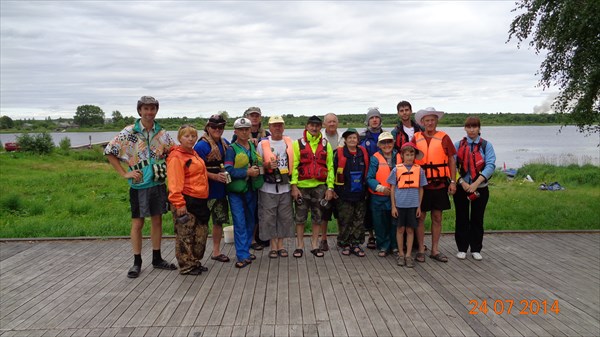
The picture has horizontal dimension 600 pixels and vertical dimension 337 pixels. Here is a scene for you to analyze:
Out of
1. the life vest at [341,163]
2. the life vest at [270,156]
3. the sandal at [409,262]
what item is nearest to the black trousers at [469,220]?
the sandal at [409,262]

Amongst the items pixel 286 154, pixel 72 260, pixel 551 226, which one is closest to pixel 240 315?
pixel 286 154

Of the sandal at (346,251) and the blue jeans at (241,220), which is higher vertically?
the blue jeans at (241,220)

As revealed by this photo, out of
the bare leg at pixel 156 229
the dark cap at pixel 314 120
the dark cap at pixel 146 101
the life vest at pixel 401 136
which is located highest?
the dark cap at pixel 146 101

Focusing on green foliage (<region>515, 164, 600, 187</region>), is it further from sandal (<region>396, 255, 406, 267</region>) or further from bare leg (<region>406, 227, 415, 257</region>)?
sandal (<region>396, 255, 406, 267</region>)

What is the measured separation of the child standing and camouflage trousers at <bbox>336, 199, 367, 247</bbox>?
490 mm

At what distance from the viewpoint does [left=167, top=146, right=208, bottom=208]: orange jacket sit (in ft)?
16.4

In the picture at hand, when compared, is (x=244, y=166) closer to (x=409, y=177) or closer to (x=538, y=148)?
(x=409, y=177)

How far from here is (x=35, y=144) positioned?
101 feet

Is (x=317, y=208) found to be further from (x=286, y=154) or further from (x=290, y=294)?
(x=290, y=294)

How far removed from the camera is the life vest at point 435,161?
5.56m

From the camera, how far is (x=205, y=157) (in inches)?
211

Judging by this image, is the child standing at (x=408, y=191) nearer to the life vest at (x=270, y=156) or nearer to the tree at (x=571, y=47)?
the life vest at (x=270, y=156)

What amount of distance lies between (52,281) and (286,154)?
3.11 metres
